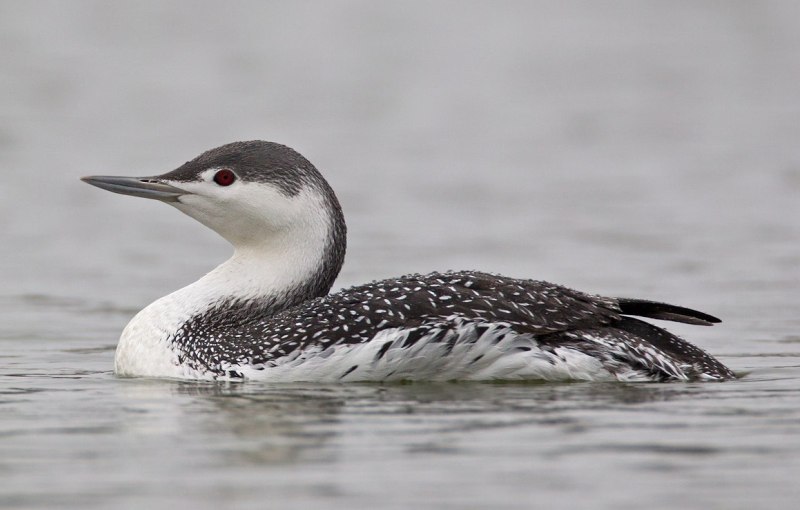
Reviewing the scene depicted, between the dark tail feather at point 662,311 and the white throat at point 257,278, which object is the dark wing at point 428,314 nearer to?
the dark tail feather at point 662,311

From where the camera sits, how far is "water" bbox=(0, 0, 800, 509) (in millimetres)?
6078

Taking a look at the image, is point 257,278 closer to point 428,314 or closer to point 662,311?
point 428,314

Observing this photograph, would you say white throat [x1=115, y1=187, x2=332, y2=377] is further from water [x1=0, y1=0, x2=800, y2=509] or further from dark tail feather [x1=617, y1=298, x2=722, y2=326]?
dark tail feather [x1=617, y1=298, x2=722, y2=326]

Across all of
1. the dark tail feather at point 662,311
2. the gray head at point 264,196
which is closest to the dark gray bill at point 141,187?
the gray head at point 264,196

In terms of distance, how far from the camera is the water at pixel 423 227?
19.9ft

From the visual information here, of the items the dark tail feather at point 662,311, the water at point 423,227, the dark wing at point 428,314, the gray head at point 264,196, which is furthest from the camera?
the gray head at point 264,196

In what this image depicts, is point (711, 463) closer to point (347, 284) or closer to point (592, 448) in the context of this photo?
point (592, 448)

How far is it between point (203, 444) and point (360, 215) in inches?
365

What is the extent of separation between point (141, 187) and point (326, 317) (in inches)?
50.2

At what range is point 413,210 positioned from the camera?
16.0m

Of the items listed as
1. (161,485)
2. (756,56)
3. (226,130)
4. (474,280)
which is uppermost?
(756,56)

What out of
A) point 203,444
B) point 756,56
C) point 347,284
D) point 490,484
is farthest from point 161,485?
point 756,56

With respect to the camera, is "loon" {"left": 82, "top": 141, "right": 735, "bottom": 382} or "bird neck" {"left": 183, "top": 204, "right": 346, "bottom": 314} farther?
"bird neck" {"left": 183, "top": 204, "right": 346, "bottom": 314}

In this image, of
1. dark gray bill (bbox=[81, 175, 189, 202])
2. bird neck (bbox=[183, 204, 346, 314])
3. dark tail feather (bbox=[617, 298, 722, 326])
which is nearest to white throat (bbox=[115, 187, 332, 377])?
bird neck (bbox=[183, 204, 346, 314])
